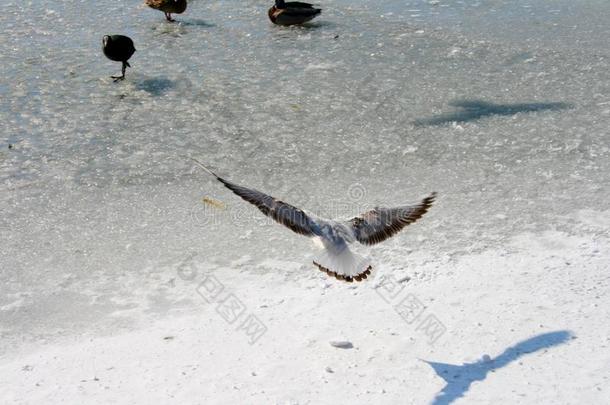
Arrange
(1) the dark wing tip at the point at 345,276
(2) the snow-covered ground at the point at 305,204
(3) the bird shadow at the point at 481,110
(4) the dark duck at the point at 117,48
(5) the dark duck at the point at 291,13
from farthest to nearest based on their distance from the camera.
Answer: (5) the dark duck at the point at 291,13 < (4) the dark duck at the point at 117,48 < (3) the bird shadow at the point at 481,110 < (1) the dark wing tip at the point at 345,276 < (2) the snow-covered ground at the point at 305,204

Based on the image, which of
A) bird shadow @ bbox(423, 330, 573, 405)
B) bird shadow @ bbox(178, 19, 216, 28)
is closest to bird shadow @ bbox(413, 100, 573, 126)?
Result: bird shadow @ bbox(423, 330, 573, 405)

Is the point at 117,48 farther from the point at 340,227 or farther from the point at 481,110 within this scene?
the point at 340,227

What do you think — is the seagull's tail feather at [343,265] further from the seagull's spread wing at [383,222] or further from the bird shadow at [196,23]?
the bird shadow at [196,23]

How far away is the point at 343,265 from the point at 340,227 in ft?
0.72

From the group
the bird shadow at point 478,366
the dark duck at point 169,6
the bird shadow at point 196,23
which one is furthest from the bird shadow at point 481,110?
the dark duck at point 169,6

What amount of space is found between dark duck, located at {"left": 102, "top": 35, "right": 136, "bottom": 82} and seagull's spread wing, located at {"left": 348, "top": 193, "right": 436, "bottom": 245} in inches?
154

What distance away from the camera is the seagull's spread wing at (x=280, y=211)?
12.4 ft

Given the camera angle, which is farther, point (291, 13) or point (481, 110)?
point (291, 13)

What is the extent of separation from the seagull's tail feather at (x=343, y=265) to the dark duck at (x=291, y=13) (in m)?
4.96

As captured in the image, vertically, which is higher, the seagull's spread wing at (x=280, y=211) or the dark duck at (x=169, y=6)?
the seagull's spread wing at (x=280, y=211)

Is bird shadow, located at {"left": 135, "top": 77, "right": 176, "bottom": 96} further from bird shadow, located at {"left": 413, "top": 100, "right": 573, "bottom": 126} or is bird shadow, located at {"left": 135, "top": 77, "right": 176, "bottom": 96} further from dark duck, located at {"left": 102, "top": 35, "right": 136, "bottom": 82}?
bird shadow, located at {"left": 413, "top": 100, "right": 573, "bottom": 126}

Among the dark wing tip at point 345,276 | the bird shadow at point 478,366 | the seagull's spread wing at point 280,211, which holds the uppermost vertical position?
the seagull's spread wing at point 280,211

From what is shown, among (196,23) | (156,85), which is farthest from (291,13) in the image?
(156,85)

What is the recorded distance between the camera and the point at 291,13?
8.28m
